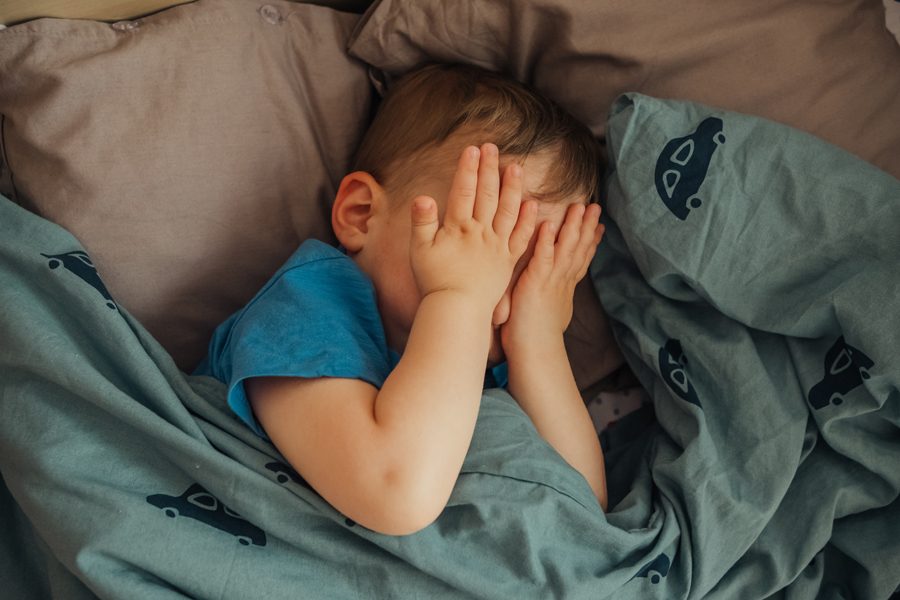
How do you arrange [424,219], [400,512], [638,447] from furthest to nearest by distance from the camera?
[638,447]
[424,219]
[400,512]

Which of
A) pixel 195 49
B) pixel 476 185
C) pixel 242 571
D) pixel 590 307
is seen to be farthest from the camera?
pixel 590 307

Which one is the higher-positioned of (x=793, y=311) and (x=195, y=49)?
(x=195, y=49)

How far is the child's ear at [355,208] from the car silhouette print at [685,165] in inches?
12.8

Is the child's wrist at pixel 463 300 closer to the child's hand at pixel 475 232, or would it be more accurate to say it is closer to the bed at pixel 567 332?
the child's hand at pixel 475 232

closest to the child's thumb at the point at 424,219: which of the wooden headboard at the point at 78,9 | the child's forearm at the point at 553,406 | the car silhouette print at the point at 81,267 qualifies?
the child's forearm at the point at 553,406

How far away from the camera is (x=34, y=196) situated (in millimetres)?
987

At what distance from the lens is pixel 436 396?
2.72ft

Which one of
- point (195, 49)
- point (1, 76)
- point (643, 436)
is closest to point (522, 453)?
point (643, 436)

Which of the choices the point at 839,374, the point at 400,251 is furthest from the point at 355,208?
the point at 839,374

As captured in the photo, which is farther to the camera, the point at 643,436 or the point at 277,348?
the point at 643,436

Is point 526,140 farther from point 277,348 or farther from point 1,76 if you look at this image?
point 1,76

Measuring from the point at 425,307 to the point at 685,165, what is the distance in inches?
14.0

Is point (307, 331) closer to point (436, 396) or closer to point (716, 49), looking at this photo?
point (436, 396)

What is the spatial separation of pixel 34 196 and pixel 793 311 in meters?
0.85
